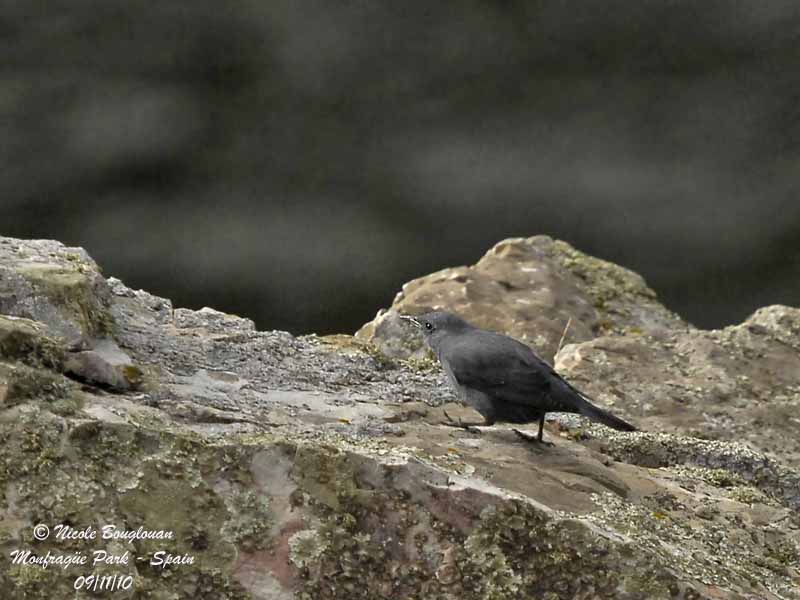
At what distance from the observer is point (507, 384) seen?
6543 mm

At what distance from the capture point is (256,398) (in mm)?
5922

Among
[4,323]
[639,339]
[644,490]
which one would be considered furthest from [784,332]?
[4,323]

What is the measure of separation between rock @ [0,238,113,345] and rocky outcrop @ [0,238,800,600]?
0.01 metres

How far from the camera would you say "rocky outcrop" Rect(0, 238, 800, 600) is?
4703mm

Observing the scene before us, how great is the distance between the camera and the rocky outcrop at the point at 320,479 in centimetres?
470

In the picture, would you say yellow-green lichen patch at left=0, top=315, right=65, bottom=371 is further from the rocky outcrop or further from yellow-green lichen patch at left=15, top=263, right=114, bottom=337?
yellow-green lichen patch at left=15, top=263, right=114, bottom=337

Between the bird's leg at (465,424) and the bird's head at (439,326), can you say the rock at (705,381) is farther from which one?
the bird's leg at (465,424)

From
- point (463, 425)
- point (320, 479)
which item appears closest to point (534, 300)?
point (463, 425)

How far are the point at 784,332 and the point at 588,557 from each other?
4184 mm

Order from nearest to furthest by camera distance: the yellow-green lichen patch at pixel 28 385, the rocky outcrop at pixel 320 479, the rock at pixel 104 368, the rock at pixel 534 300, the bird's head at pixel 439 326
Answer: the rocky outcrop at pixel 320 479, the yellow-green lichen patch at pixel 28 385, the rock at pixel 104 368, the bird's head at pixel 439 326, the rock at pixel 534 300

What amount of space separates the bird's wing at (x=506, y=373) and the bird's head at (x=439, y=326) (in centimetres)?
25

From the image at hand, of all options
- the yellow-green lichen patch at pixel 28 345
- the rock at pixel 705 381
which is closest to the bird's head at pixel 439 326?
the rock at pixel 705 381

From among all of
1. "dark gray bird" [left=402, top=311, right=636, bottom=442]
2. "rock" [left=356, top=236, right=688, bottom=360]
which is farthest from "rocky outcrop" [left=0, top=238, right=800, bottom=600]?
"rock" [left=356, top=236, right=688, bottom=360]

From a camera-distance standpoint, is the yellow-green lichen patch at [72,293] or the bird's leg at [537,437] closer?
the yellow-green lichen patch at [72,293]
